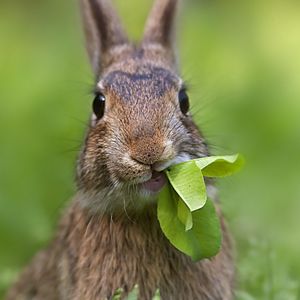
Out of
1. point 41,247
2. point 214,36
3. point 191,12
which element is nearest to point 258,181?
point 41,247

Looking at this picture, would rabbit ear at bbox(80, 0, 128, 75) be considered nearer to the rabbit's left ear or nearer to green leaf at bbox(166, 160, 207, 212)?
the rabbit's left ear

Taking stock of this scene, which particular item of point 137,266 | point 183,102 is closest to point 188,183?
point 183,102

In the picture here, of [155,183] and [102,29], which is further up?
[102,29]

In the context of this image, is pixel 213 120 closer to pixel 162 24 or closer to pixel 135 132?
pixel 162 24

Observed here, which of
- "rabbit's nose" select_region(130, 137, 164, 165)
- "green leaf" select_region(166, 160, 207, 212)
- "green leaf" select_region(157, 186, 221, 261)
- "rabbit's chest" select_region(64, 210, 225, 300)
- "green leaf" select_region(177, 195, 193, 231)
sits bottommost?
"rabbit's chest" select_region(64, 210, 225, 300)

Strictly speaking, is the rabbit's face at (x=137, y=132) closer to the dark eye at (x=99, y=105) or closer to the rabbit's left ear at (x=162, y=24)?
the dark eye at (x=99, y=105)

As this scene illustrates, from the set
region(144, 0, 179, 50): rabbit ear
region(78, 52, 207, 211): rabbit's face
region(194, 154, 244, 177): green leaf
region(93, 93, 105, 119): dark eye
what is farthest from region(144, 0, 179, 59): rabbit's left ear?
region(194, 154, 244, 177): green leaf
